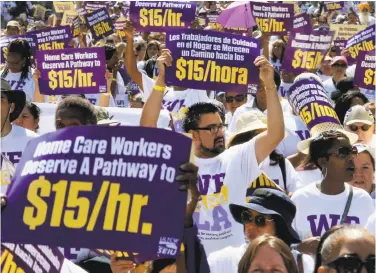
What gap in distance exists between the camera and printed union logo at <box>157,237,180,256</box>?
9.87 feet

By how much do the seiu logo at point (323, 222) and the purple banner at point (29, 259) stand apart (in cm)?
171

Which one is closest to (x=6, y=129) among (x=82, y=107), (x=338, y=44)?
(x=82, y=107)

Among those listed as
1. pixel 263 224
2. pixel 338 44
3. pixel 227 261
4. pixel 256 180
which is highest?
pixel 338 44

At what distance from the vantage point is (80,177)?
3.15m

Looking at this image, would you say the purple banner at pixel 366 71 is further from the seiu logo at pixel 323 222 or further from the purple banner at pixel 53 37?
the seiu logo at pixel 323 222

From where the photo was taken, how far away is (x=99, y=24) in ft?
42.2

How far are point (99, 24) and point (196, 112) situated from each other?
8107 millimetres

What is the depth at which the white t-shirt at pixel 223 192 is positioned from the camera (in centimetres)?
470

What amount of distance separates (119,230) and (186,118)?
6.49 feet

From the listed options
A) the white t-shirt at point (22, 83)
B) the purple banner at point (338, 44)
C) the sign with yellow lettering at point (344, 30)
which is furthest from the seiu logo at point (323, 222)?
the sign with yellow lettering at point (344, 30)

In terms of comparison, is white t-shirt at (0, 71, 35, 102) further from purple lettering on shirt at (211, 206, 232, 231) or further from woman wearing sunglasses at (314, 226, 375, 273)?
woman wearing sunglasses at (314, 226, 375, 273)

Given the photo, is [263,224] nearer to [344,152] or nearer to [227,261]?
[227,261]

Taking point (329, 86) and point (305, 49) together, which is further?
point (329, 86)

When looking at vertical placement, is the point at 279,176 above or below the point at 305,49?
below
